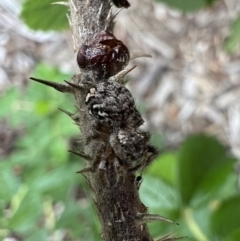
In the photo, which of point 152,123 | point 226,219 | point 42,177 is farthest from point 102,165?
point 152,123

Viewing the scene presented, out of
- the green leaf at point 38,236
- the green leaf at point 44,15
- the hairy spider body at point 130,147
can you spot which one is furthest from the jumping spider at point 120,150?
the green leaf at point 38,236

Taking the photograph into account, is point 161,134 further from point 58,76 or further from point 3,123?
point 3,123

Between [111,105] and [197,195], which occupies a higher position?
[197,195]

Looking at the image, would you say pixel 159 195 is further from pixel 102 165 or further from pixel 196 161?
pixel 102 165

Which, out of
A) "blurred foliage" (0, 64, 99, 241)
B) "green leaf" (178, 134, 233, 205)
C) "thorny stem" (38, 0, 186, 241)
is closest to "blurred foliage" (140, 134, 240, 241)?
"green leaf" (178, 134, 233, 205)

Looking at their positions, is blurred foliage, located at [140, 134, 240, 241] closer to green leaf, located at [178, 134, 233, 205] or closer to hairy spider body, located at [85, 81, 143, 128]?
green leaf, located at [178, 134, 233, 205]

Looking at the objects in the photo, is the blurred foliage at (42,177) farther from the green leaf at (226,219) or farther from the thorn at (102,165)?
the thorn at (102,165)
